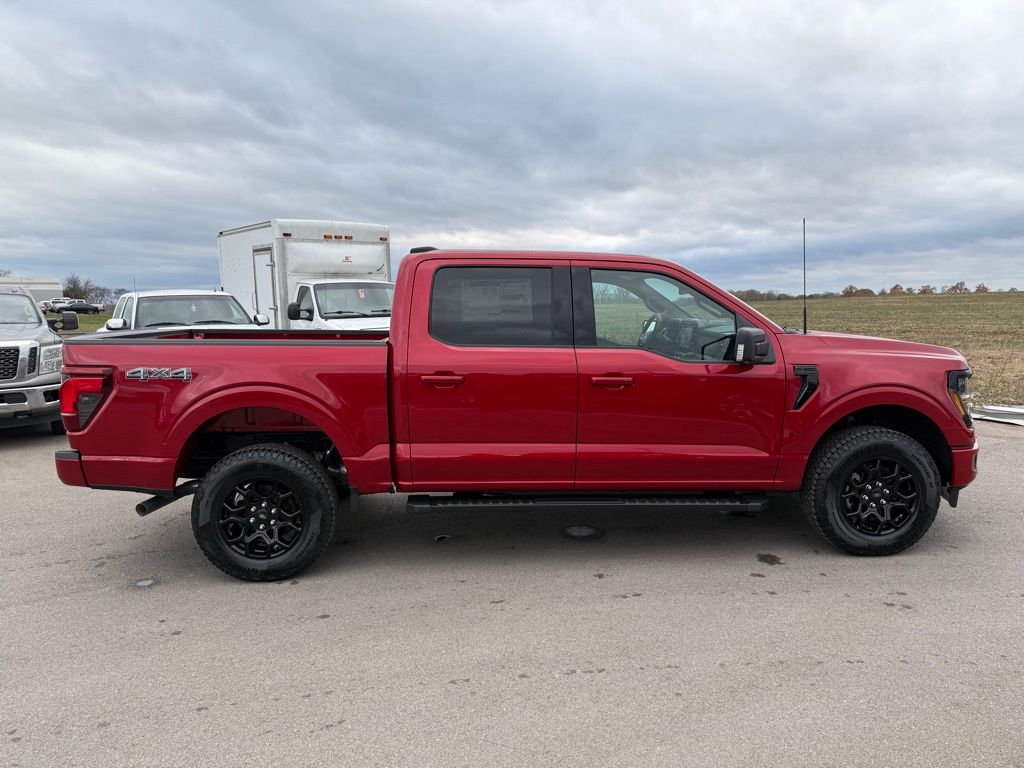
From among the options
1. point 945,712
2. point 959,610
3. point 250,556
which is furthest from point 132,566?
point 959,610

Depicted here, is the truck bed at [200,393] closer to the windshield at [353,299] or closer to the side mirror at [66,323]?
the side mirror at [66,323]

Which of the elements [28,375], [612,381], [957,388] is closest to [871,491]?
[957,388]

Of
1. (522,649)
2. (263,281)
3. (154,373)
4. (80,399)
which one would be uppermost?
(263,281)

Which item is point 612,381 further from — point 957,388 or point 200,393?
point 200,393

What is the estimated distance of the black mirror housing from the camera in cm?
400

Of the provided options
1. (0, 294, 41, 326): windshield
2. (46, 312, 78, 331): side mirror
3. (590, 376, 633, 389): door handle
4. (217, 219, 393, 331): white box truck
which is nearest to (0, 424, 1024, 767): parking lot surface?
(590, 376, 633, 389): door handle

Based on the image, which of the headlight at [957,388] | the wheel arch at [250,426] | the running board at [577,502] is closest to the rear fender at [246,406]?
the wheel arch at [250,426]

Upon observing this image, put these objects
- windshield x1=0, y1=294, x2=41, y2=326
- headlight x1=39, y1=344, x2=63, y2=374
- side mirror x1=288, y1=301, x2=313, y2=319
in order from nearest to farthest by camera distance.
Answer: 1. headlight x1=39, y1=344, x2=63, y2=374
2. windshield x1=0, y1=294, x2=41, y2=326
3. side mirror x1=288, y1=301, x2=313, y2=319

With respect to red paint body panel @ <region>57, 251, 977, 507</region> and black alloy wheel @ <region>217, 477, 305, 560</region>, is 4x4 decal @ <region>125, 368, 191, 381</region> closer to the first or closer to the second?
red paint body panel @ <region>57, 251, 977, 507</region>

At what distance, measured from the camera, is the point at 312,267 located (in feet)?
43.3

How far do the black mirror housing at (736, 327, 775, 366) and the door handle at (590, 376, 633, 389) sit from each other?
648 mm

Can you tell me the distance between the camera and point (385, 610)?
146 inches

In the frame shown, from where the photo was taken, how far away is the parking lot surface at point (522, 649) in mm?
2590

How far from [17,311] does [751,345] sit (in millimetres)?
9478
